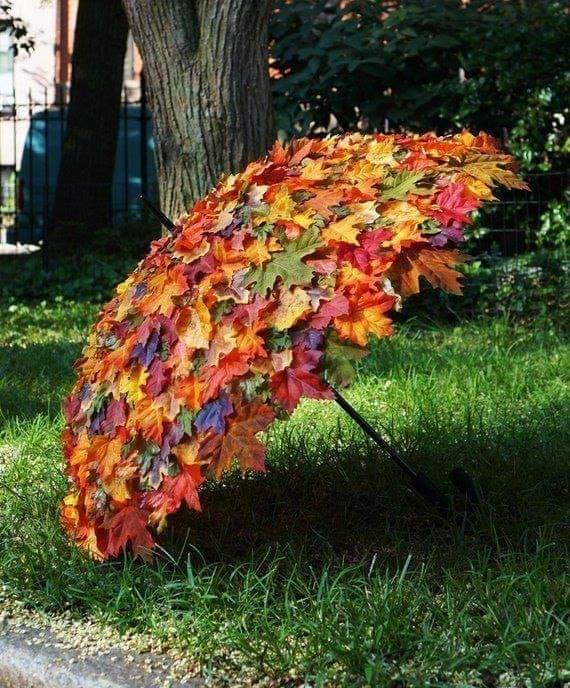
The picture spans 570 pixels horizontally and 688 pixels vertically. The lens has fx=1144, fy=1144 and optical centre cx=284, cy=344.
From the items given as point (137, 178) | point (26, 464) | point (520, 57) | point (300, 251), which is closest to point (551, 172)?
point (520, 57)

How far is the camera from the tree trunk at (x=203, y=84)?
233 inches

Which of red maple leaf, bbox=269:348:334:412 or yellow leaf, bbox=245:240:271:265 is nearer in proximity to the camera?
red maple leaf, bbox=269:348:334:412

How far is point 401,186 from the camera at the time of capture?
11.1 ft

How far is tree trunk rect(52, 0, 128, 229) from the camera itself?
1295 cm

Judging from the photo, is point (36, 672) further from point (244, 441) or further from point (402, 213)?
point (402, 213)

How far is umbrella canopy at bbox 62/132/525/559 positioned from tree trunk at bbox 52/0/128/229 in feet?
30.9

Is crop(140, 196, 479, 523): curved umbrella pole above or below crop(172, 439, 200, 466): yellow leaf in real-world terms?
below

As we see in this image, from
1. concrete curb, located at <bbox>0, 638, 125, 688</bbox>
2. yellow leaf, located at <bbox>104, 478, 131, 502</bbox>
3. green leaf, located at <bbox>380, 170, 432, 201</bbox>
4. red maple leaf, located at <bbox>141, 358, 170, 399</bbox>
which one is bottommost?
concrete curb, located at <bbox>0, 638, 125, 688</bbox>

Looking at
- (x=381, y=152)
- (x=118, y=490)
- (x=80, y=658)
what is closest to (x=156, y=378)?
A: (x=118, y=490)

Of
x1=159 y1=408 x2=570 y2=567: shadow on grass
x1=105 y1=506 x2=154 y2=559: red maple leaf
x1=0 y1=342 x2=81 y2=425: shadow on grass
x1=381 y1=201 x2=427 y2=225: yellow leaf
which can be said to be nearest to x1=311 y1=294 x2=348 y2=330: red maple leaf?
x1=381 y1=201 x2=427 y2=225: yellow leaf

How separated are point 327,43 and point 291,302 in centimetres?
721

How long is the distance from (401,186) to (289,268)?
1.47 feet

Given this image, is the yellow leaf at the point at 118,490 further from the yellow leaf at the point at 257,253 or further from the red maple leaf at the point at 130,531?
the yellow leaf at the point at 257,253

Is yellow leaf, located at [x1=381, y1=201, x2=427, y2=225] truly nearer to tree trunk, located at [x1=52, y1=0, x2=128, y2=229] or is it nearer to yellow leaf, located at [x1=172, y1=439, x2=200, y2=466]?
yellow leaf, located at [x1=172, y1=439, x2=200, y2=466]
